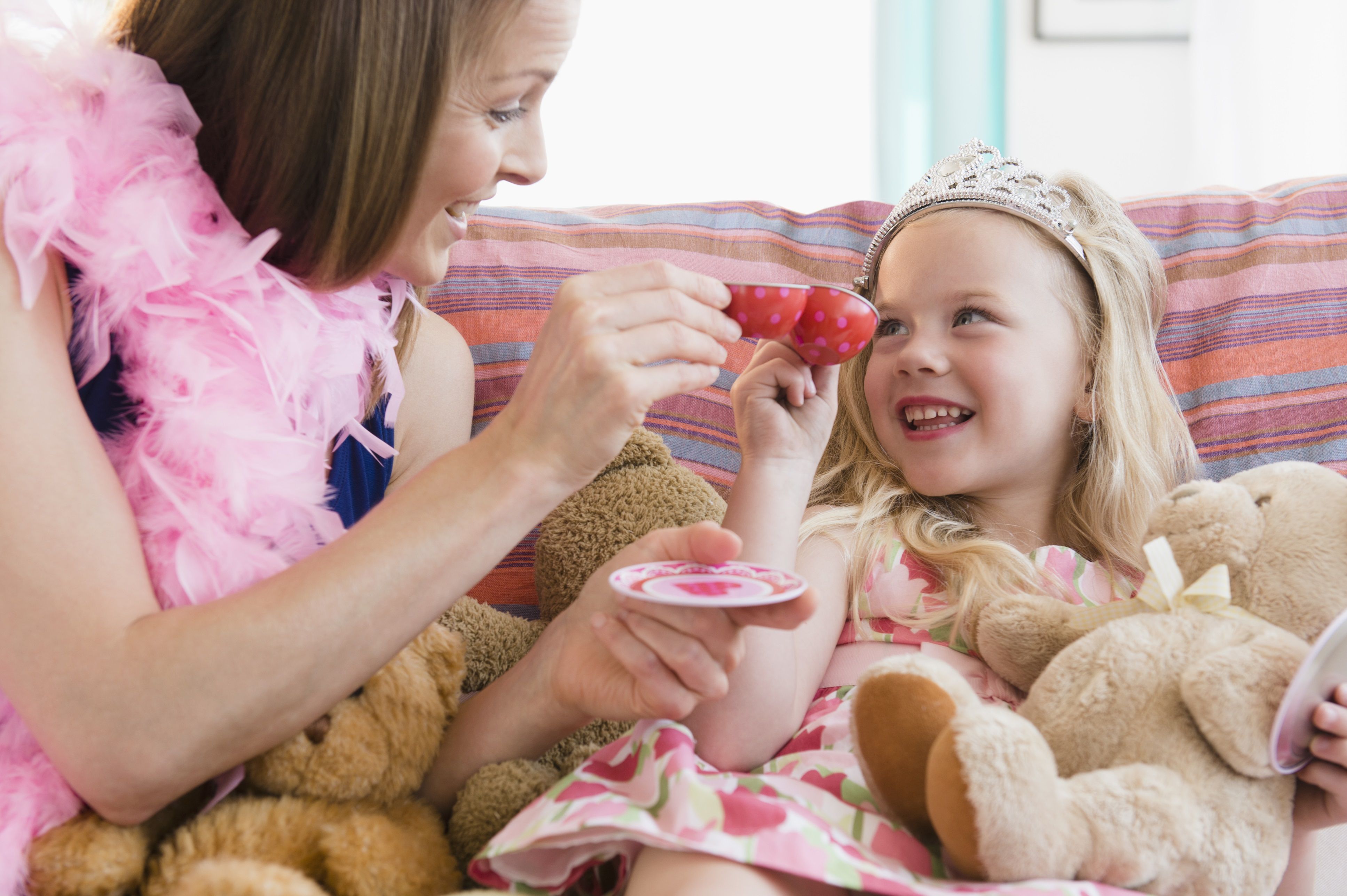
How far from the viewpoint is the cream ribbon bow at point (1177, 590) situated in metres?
0.83

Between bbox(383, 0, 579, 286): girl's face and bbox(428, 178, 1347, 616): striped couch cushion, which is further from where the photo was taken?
bbox(428, 178, 1347, 616): striped couch cushion

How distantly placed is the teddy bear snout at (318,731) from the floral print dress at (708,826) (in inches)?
6.5

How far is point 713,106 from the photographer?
268cm

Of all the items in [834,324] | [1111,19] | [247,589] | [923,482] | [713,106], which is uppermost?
[1111,19]

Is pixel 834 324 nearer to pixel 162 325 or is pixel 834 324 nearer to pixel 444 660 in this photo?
pixel 444 660

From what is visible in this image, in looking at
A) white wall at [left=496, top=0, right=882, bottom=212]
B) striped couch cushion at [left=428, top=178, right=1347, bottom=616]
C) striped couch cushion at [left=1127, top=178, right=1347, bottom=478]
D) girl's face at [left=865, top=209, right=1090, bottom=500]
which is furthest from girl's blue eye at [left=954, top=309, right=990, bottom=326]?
white wall at [left=496, top=0, right=882, bottom=212]

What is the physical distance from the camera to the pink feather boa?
0.78 m

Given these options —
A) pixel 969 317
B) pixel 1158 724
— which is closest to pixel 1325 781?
pixel 1158 724

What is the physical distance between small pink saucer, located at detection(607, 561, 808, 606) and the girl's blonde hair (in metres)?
0.47

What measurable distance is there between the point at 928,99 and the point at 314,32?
82.1 inches

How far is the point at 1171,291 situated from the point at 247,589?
1.38 metres

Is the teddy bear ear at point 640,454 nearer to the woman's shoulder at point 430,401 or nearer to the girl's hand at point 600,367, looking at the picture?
the woman's shoulder at point 430,401

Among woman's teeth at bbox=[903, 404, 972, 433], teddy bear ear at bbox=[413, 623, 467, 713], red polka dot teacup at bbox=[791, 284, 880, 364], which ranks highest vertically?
red polka dot teacup at bbox=[791, 284, 880, 364]

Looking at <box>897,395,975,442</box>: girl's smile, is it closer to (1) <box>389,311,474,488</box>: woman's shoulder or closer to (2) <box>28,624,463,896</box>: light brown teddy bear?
(1) <box>389,311,474,488</box>: woman's shoulder
